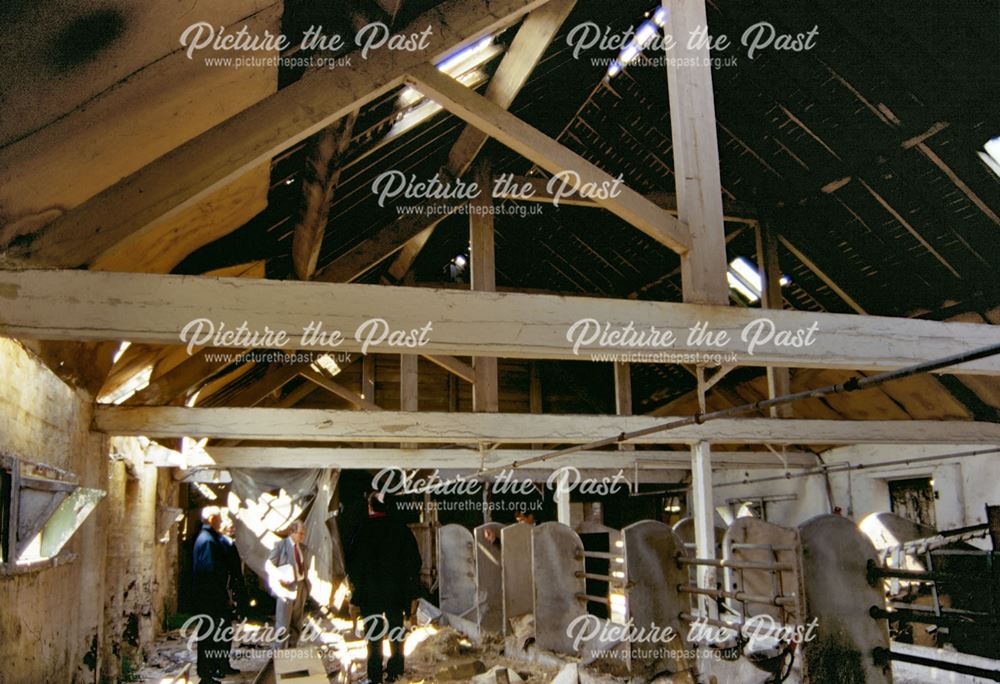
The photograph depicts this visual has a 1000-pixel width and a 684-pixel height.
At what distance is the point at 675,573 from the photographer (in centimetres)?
560

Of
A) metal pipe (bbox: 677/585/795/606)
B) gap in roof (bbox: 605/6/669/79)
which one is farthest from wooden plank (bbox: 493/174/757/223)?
metal pipe (bbox: 677/585/795/606)

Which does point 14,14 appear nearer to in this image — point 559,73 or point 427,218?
point 427,218

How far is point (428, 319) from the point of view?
3494mm

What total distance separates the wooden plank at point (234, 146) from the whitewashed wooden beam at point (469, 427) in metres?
3.68

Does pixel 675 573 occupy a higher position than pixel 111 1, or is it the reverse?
pixel 111 1

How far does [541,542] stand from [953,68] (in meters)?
5.92

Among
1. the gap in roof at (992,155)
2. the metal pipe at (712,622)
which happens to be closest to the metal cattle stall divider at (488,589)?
the metal pipe at (712,622)

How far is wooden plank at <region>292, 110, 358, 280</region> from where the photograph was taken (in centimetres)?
500

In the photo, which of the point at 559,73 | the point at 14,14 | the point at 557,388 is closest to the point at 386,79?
the point at 14,14

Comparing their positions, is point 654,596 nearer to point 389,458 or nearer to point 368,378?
point 389,458

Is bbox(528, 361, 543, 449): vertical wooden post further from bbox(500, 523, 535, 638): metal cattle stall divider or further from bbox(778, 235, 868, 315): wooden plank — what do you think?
bbox(500, 523, 535, 638): metal cattle stall divider

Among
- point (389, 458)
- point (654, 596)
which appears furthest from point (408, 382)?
point (654, 596)

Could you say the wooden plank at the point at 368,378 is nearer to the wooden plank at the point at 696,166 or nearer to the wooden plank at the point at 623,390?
the wooden plank at the point at 623,390

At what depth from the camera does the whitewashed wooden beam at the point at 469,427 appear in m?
6.92
